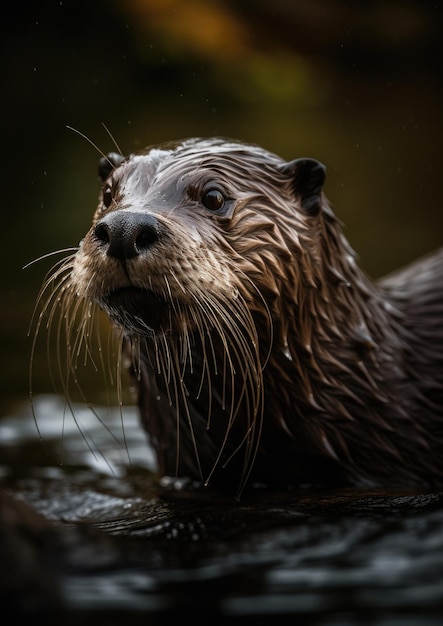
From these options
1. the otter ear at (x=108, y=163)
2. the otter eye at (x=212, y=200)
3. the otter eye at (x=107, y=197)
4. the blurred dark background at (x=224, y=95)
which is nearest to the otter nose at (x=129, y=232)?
the otter eye at (x=212, y=200)

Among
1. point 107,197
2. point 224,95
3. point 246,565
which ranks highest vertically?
point 224,95

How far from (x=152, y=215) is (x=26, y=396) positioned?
251cm

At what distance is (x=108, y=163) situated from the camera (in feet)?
9.05

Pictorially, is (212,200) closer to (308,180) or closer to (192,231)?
(192,231)

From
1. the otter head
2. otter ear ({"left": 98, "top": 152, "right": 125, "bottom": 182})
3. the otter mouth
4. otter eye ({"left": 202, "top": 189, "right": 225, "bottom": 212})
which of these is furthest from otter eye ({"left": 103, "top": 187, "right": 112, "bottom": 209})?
the otter mouth

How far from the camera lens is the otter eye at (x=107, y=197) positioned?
98.8 inches

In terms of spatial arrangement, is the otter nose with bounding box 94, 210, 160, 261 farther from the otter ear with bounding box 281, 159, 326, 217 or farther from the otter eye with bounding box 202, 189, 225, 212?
the otter ear with bounding box 281, 159, 326, 217

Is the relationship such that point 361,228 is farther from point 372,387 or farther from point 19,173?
point 372,387

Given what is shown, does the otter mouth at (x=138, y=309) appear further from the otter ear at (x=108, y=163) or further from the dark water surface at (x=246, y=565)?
the otter ear at (x=108, y=163)

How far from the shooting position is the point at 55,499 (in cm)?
294

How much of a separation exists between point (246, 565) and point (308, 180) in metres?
1.27

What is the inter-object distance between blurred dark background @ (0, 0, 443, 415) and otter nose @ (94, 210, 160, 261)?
4.80 metres

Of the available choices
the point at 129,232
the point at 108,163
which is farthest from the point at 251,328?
the point at 108,163

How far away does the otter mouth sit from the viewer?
7.06 feet
